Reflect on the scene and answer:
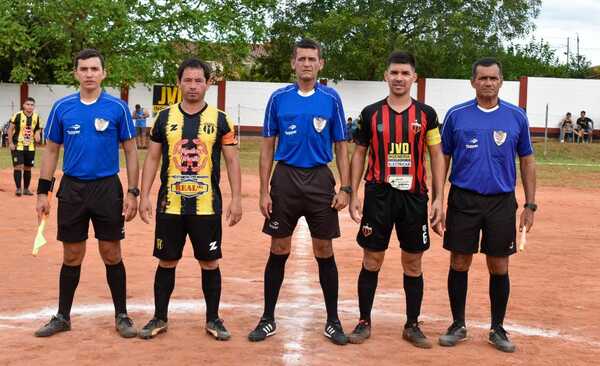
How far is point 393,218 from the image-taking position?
629 cm

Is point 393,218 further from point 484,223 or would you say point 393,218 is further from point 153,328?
point 153,328

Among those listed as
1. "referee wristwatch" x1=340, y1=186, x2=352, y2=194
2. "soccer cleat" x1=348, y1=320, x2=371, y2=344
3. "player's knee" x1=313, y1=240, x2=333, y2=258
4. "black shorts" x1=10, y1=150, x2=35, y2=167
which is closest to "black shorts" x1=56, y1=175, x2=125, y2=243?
"player's knee" x1=313, y1=240, x2=333, y2=258

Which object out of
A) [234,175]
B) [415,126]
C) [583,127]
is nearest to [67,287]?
[234,175]

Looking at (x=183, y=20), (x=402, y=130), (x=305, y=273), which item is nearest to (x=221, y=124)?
(x=402, y=130)

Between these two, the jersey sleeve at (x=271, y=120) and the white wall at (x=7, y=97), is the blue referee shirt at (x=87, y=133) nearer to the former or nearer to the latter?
the jersey sleeve at (x=271, y=120)

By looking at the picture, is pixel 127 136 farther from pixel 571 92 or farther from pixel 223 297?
pixel 571 92

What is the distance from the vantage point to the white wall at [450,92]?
37.9 metres

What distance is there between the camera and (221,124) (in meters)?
6.30

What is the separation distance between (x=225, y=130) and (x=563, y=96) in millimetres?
34172

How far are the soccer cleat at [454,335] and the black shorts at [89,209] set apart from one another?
2.66m

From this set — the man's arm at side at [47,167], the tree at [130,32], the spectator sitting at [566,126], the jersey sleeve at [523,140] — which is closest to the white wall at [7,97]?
the tree at [130,32]

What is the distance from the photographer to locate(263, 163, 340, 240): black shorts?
6266 millimetres

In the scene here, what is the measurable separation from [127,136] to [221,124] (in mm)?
769

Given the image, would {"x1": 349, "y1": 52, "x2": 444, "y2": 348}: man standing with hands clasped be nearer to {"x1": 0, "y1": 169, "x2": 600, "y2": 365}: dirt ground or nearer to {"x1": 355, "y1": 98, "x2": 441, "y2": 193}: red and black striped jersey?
{"x1": 355, "y1": 98, "x2": 441, "y2": 193}: red and black striped jersey
